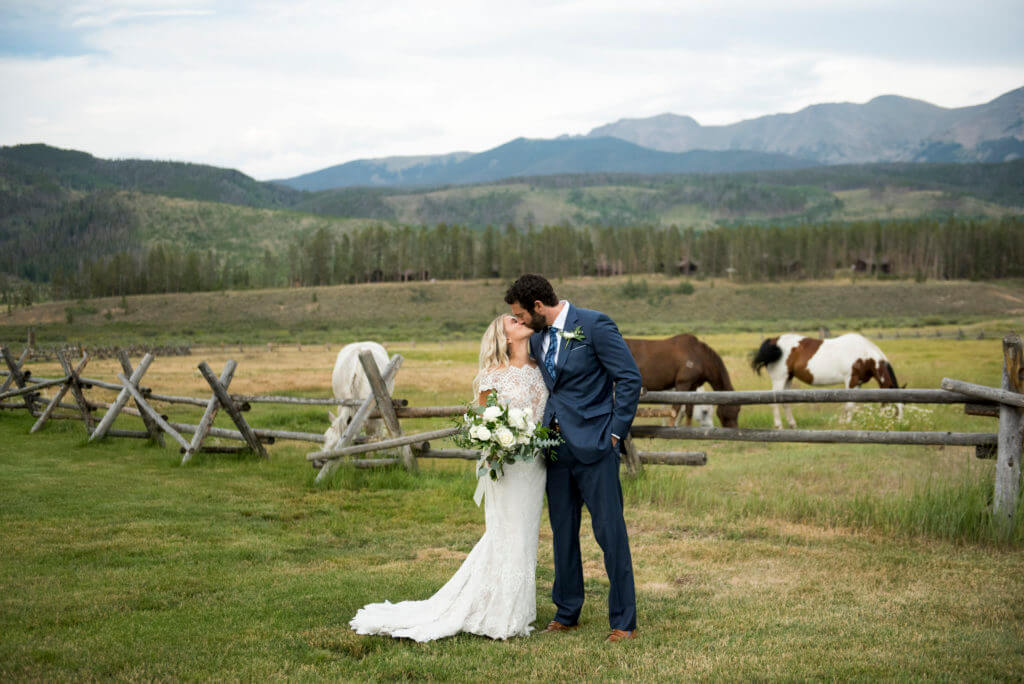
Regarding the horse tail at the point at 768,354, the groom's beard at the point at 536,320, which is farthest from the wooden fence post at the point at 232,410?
the horse tail at the point at 768,354

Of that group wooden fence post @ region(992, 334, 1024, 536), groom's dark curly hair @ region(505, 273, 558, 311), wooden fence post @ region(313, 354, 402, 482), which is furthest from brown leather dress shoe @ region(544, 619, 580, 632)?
wooden fence post @ region(313, 354, 402, 482)

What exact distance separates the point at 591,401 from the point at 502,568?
1.30 metres

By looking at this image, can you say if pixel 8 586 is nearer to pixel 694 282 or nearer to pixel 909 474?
pixel 909 474

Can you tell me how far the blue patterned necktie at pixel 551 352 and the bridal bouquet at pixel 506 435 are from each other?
327 mm

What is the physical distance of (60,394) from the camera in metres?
15.9

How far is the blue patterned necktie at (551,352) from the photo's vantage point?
536cm

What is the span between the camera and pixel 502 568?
5.46 meters

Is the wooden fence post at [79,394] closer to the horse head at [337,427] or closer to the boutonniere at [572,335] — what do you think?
the horse head at [337,427]

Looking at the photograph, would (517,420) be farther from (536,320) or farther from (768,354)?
(768,354)

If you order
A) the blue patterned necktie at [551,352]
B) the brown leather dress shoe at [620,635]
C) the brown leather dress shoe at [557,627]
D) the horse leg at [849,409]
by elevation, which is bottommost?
the horse leg at [849,409]

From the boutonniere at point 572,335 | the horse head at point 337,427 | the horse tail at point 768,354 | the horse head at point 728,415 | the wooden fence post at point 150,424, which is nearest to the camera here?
the boutonniere at point 572,335

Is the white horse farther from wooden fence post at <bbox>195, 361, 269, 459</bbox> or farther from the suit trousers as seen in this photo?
the suit trousers

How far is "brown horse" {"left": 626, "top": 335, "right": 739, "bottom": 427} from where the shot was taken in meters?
16.1

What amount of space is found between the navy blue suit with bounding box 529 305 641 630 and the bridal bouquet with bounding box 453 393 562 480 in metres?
0.18
